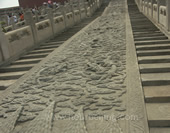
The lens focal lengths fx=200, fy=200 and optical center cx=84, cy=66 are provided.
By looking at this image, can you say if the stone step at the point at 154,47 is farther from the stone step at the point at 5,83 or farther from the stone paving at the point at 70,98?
the stone step at the point at 5,83

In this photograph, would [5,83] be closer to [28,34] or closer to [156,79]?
[28,34]

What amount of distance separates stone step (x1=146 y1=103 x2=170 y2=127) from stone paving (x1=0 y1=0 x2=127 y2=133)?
41cm

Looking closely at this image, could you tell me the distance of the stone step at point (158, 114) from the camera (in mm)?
2865

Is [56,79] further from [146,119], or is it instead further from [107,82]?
[146,119]

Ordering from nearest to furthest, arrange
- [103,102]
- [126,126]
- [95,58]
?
[126,126] < [103,102] < [95,58]

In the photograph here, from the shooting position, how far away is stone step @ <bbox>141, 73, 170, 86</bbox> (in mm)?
3963

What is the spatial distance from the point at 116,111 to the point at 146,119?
0.44 metres

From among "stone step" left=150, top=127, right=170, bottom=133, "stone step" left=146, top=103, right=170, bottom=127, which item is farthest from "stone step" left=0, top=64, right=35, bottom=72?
"stone step" left=150, top=127, right=170, bottom=133

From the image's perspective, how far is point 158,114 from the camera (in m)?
3.01

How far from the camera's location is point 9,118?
9.92ft

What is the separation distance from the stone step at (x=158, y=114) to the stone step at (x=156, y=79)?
28.6 inches

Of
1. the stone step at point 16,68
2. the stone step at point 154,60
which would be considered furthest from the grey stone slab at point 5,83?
the stone step at point 154,60

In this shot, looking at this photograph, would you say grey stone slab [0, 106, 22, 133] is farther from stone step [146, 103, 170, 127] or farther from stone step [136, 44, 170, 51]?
stone step [136, 44, 170, 51]

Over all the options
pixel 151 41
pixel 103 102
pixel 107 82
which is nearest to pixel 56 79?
pixel 107 82
